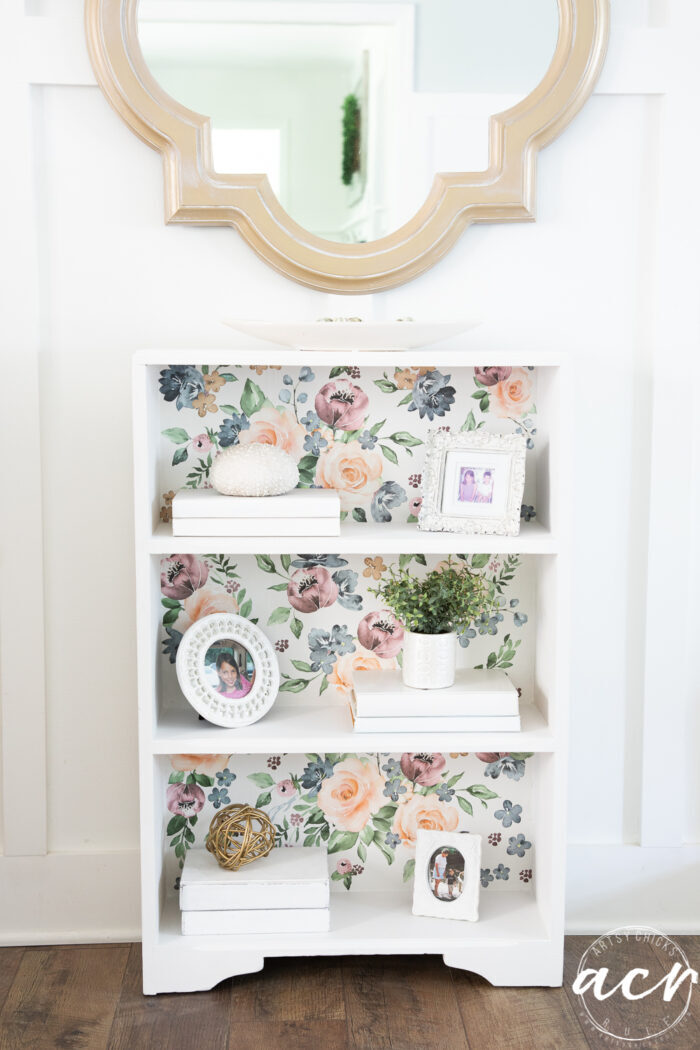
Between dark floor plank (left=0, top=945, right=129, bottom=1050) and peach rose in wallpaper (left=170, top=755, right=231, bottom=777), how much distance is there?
13.7 inches

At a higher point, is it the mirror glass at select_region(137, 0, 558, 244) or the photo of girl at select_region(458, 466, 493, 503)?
the mirror glass at select_region(137, 0, 558, 244)

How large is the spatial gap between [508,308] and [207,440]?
595 millimetres

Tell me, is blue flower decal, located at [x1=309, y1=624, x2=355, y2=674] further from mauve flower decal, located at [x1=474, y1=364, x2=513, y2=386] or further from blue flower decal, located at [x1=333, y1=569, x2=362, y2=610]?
mauve flower decal, located at [x1=474, y1=364, x2=513, y2=386]

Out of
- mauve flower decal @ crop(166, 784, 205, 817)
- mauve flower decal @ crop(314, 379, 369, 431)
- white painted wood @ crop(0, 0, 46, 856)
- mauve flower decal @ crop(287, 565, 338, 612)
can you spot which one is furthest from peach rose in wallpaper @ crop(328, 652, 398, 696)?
white painted wood @ crop(0, 0, 46, 856)

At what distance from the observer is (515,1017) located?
1738mm

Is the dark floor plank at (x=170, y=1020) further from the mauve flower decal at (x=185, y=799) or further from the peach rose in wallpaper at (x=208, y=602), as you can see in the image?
the peach rose in wallpaper at (x=208, y=602)

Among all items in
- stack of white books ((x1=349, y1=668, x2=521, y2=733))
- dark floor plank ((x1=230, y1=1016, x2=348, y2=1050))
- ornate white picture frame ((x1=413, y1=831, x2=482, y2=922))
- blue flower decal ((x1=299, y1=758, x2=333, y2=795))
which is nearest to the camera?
dark floor plank ((x1=230, y1=1016, x2=348, y2=1050))

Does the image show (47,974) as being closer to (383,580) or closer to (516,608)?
(383,580)

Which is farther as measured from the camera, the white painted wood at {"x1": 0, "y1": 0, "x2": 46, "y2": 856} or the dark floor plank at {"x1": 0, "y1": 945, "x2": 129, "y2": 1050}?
the white painted wood at {"x1": 0, "y1": 0, "x2": 46, "y2": 856}

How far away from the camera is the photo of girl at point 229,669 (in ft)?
6.03

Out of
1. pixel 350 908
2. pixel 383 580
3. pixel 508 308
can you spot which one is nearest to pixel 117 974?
pixel 350 908

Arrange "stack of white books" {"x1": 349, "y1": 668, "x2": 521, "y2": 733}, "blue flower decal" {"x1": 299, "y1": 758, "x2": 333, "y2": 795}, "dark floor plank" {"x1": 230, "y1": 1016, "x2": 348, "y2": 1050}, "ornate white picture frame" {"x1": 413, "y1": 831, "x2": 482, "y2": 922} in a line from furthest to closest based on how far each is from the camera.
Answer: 1. "blue flower decal" {"x1": 299, "y1": 758, "x2": 333, "y2": 795}
2. "ornate white picture frame" {"x1": 413, "y1": 831, "x2": 482, "y2": 922}
3. "stack of white books" {"x1": 349, "y1": 668, "x2": 521, "y2": 733}
4. "dark floor plank" {"x1": 230, "y1": 1016, "x2": 348, "y2": 1050}

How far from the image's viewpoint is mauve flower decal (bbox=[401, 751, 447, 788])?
2.00 meters

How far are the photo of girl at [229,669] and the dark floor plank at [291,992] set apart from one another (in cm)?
49
